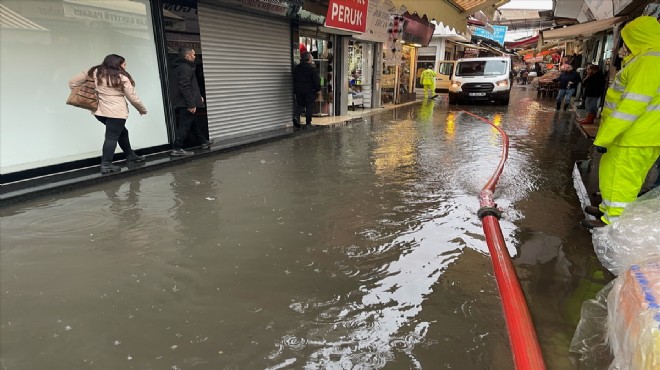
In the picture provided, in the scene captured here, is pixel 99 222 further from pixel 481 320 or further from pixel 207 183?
pixel 481 320

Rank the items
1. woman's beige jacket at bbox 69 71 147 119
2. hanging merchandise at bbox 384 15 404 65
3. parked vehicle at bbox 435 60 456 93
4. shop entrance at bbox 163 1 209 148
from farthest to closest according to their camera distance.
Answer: parked vehicle at bbox 435 60 456 93, hanging merchandise at bbox 384 15 404 65, shop entrance at bbox 163 1 209 148, woman's beige jacket at bbox 69 71 147 119

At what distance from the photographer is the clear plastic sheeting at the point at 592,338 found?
89.6 inches

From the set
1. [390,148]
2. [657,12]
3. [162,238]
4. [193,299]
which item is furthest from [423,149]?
[193,299]

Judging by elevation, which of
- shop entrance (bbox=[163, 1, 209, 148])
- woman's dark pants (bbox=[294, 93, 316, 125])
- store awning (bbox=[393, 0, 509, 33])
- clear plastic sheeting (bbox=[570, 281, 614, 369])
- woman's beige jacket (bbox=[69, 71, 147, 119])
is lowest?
clear plastic sheeting (bbox=[570, 281, 614, 369])

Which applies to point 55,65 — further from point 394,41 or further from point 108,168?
point 394,41

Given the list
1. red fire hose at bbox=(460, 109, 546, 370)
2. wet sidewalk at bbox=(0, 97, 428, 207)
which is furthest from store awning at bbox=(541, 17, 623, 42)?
wet sidewalk at bbox=(0, 97, 428, 207)

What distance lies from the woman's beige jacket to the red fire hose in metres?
4.93

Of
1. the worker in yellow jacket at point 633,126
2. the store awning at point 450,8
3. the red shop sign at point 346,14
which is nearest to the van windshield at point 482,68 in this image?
the store awning at point 450,8

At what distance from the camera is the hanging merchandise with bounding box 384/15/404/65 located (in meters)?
16.0

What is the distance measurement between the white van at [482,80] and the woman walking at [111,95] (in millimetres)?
15300

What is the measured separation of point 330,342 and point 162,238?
7.34 ft

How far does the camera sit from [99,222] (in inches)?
170

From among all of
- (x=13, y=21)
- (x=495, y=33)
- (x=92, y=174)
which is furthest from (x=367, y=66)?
(x=495, y=33)

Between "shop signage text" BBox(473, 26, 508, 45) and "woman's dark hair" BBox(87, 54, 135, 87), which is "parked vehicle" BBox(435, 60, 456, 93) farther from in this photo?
"woman's dark hair" BBox(87, 54, 135, 87)
